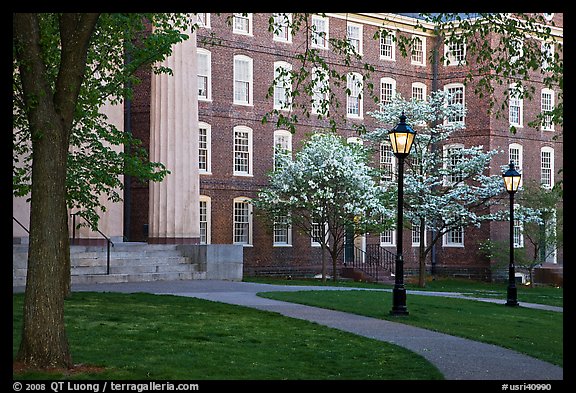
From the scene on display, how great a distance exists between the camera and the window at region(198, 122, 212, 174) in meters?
40.3

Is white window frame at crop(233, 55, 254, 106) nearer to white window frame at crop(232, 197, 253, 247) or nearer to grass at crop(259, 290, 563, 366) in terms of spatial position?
white window frame at crop(232, 197, 253, 247)

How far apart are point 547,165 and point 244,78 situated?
57.6ft

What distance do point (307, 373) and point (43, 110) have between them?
13.7ft

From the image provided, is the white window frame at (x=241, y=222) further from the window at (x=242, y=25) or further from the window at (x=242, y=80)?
the window at (x=242, y=25)

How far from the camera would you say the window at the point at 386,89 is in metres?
47.1

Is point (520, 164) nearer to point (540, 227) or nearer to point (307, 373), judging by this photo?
point (540, 227)

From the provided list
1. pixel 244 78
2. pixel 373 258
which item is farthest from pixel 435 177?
pixel 244 78

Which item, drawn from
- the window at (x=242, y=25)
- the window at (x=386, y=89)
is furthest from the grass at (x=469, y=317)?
the window at (x=386, y=89)

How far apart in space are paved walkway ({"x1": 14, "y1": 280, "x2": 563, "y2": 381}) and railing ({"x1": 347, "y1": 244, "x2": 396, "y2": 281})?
19664 millimetres

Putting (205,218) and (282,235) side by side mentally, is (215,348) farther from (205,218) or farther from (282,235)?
(282,235)

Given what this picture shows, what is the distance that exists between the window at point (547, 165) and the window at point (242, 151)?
53.9 feet

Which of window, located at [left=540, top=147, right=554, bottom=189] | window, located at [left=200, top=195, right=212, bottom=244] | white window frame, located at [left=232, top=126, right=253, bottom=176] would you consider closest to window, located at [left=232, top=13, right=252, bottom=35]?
white window frame, located at [left=232, top=126, right=253, bottom=176]

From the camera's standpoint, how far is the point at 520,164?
4944 cm

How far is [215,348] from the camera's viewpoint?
43.4 feet
